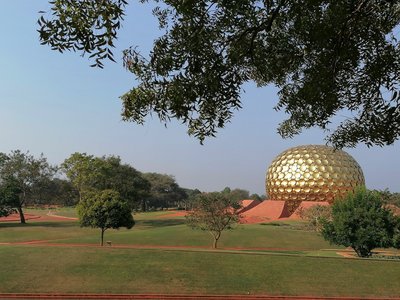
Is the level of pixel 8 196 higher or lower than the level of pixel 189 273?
higher

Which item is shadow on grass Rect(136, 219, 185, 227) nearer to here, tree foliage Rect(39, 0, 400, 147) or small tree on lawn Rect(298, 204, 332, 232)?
small tree on lawn Rect(298, 204, 332, 232)

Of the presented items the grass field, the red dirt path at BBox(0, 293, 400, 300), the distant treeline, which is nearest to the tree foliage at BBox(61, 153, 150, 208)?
the distant treeline

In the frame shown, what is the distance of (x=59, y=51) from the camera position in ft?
14.9

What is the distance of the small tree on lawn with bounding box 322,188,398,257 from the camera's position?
2884 cm

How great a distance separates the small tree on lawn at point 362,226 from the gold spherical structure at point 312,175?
30.2 meters

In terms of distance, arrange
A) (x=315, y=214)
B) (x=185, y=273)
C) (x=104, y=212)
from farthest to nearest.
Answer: (x=315, y=214) < (x=104, y=212) < (x=185, y=273)

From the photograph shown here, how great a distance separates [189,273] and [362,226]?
1527 cm

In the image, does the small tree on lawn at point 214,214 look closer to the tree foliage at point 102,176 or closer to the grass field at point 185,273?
the grass field at point 185,273

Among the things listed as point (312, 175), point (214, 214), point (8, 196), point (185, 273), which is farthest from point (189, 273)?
point (312, 175)

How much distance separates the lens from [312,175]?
2474 inches

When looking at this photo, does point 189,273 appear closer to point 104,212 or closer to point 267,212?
point 104,212

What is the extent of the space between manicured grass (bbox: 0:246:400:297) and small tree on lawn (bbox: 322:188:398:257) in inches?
241

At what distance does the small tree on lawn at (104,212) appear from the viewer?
34.7 metres

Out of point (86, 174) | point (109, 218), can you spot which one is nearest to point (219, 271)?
point (109, 218)
